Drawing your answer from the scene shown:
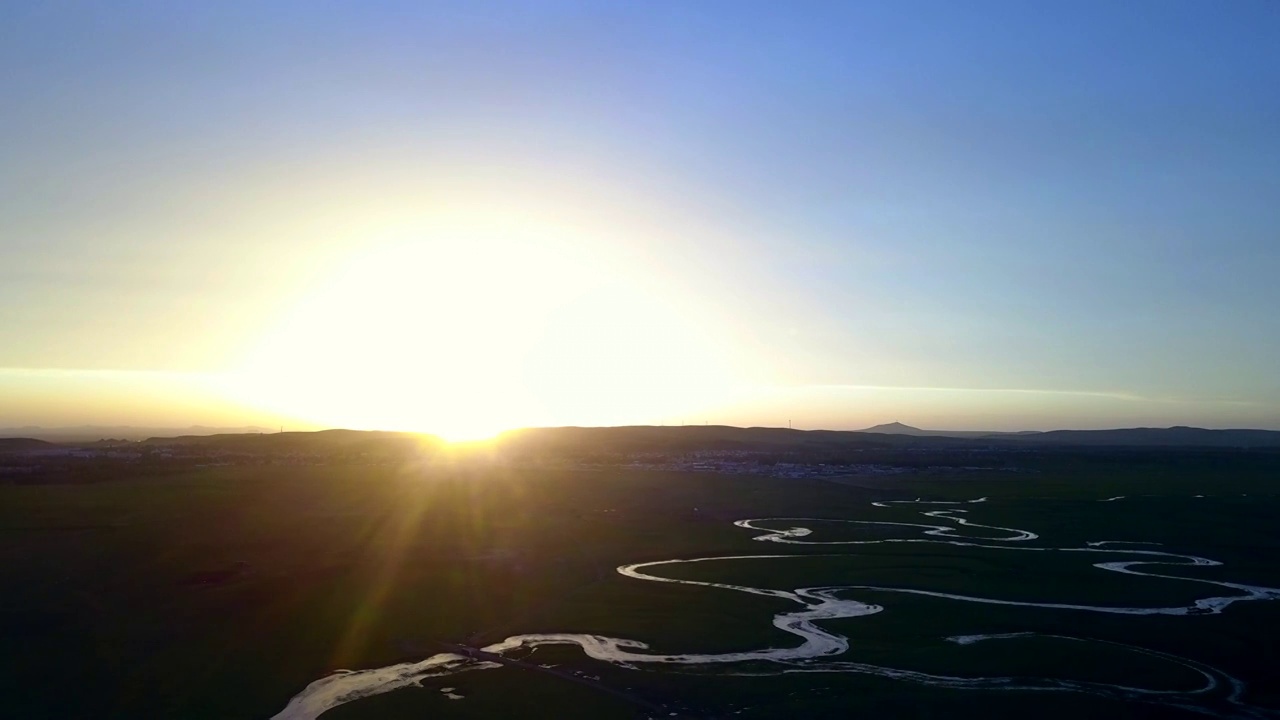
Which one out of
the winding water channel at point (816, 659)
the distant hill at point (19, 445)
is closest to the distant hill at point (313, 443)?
the distant hill at point (19, 445)

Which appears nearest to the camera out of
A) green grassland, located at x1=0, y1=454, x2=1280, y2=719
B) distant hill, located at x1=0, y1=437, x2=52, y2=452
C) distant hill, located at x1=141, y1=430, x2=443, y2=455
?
green grassland, located at x1=0, y1=454, x2=1280, y2=719

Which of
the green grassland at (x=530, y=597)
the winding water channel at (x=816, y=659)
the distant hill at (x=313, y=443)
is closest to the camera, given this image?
the green grassland at (x=530, y=597)

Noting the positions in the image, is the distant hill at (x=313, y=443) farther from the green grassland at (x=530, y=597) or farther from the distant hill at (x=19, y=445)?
the green grassland at (x=530, y=597)

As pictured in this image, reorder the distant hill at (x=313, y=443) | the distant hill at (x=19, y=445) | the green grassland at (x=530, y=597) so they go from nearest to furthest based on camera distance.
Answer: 1. the green grassland at (x=530, y=597)
2. the distant hill at (x=19, y=445)
3. the distant hill at (x=313, y=443)

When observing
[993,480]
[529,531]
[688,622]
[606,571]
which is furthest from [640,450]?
[688,622]

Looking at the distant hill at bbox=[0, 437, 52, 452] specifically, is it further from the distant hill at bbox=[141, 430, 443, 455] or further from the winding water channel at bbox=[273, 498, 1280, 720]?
the winding water channel at bbox=[273, 498, 1280, 720]

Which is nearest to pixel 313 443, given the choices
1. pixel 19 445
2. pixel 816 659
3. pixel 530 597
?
pixel 19 445

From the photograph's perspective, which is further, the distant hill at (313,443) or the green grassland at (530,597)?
the distant hill at (313,443)

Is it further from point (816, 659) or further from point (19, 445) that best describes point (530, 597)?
point (19, 445)

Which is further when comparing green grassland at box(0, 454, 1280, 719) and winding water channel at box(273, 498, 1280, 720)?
winding water channel at box(273, 498, 1280, 720)

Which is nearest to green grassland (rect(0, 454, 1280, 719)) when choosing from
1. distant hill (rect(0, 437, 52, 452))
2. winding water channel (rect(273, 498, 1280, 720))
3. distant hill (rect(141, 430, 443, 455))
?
winding water channel (rect(273, 498, 1280, 720))
